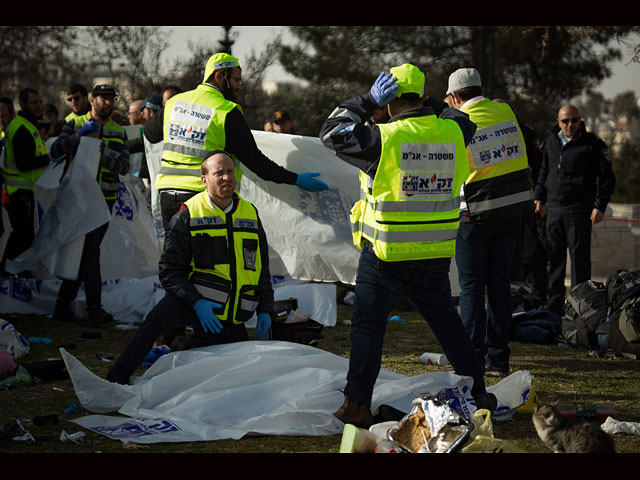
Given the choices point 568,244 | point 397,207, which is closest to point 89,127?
point 397,207

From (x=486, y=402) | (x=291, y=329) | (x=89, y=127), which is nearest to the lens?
(x=486, y=402)

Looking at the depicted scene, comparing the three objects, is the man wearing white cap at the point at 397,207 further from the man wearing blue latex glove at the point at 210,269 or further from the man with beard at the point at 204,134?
the man with beard at the point at 204,134

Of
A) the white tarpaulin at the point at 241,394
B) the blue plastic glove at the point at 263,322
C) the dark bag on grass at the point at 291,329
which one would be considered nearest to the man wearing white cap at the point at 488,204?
the white tarpaulin at the point at 241,394

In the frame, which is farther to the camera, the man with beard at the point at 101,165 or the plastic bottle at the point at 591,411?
the man with beard at the point at 101,165

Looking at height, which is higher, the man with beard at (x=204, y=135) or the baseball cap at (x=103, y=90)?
the baseball cap at (x=103, y=90)

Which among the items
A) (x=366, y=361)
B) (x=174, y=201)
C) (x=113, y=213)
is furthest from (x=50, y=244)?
(x=366, y=361)

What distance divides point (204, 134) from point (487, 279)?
2.24 m

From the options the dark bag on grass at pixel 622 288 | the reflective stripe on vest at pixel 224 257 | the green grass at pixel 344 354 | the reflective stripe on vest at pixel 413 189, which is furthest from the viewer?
the dark bag on grass at pixel 622 288

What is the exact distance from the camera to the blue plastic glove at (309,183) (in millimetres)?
6839

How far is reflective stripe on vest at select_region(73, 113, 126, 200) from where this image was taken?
837cm

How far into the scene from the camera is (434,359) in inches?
255

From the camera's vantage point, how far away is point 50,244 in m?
8.34

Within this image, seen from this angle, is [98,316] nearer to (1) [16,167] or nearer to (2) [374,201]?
(1) [16,167]

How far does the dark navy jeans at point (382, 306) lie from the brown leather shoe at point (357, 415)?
0.03m
